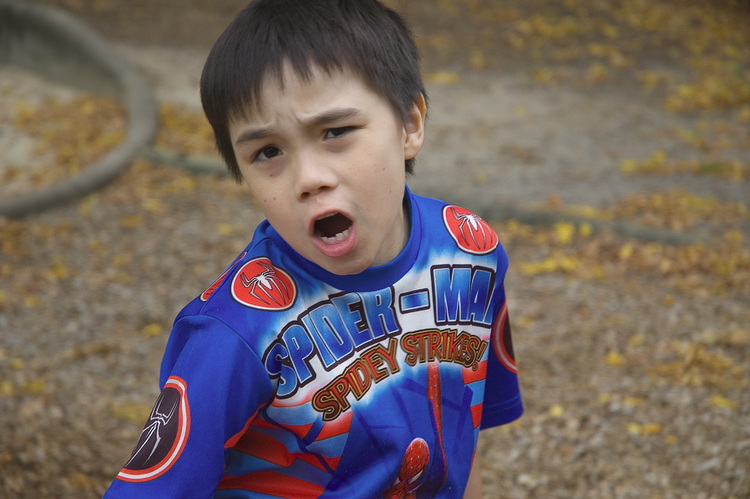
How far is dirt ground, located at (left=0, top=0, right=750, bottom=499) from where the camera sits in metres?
3.14

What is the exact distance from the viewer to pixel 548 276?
4.59m

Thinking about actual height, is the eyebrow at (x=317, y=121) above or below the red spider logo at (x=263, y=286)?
above

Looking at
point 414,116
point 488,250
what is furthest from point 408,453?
point 414,116

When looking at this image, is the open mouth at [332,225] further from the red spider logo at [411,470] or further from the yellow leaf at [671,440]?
the yellow leaf at [671,440]

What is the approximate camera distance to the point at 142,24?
11.4 m

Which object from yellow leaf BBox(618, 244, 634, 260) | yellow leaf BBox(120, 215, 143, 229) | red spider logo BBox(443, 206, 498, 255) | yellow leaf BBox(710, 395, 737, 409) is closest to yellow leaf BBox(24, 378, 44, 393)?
yellow leaf BBox(120, 215, 143, 229)

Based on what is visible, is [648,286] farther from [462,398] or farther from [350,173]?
[350,173]

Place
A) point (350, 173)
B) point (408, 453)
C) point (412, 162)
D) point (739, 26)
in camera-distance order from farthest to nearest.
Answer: point (739, 26) < point (412, 162) < point (408, 453) < point (350, 173)

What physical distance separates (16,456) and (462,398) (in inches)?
80.3

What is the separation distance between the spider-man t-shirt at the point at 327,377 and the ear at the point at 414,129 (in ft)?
0.42

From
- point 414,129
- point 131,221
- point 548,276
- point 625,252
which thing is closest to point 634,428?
point 548,276

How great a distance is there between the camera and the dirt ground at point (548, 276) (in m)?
3.14

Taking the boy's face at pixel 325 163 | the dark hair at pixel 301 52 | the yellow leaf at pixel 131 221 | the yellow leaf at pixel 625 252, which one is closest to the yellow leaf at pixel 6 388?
the yellow leaf at pixel 131 221

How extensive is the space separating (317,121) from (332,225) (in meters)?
0.22
